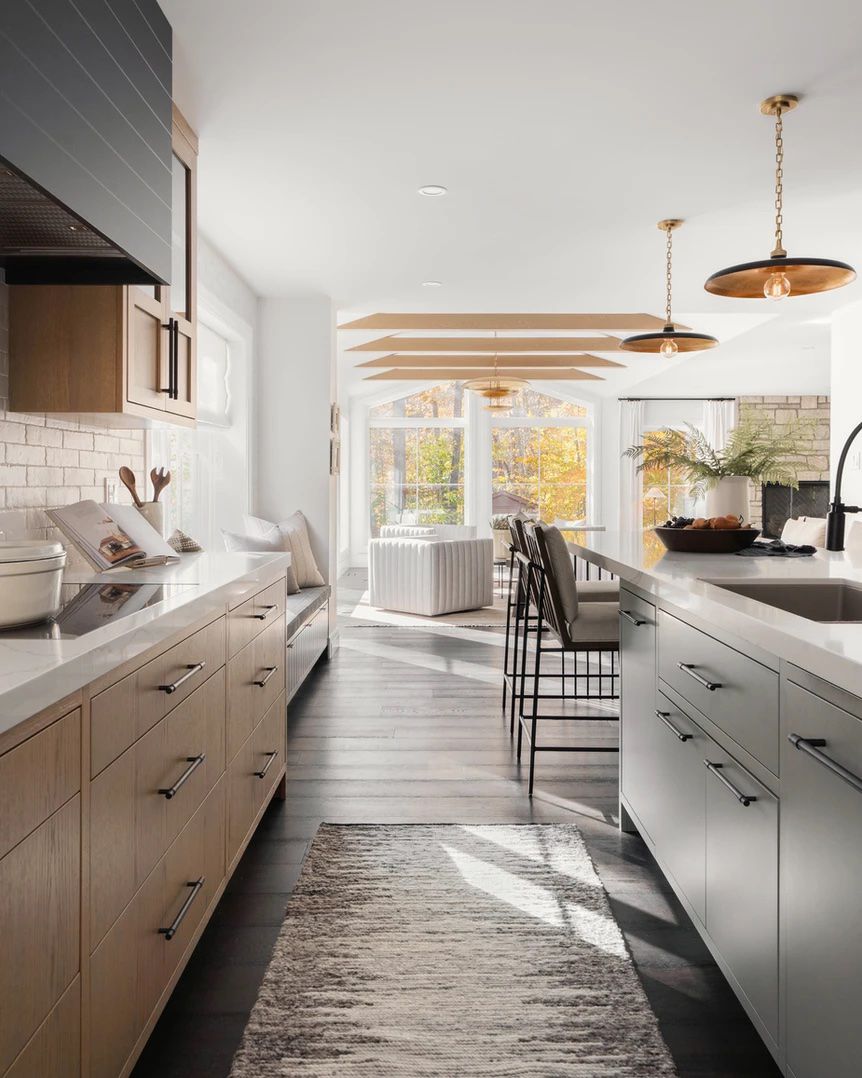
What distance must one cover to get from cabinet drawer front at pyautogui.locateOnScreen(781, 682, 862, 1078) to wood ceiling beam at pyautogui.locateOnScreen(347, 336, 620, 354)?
7.27 m

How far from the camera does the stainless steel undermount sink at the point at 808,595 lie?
2021mm

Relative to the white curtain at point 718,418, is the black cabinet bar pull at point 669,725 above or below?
below

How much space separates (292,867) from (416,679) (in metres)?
2.57

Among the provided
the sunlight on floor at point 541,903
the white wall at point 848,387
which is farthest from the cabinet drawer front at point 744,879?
the white wall at point 848,387

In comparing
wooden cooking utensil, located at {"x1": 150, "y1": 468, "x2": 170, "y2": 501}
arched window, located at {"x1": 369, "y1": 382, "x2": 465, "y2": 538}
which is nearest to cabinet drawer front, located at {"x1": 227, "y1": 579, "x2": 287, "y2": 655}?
wooden cooking utensil, located at {"x1": 150, "y1": 468, "x2": 170, "y2": 501}

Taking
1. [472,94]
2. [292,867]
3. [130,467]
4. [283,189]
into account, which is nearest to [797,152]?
[472,94]

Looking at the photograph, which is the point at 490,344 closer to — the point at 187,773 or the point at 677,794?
the point at 677,794

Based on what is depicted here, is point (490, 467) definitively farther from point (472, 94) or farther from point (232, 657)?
point (232, 657)

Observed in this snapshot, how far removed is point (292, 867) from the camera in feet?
8.11

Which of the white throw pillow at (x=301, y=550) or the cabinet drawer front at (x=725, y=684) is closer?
the cabinet drawer front at (x=725, y=684)

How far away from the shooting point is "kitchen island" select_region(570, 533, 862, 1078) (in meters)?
1.17

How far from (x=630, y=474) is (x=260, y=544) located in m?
8.25

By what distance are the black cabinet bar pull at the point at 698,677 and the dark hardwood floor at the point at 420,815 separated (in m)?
0.68

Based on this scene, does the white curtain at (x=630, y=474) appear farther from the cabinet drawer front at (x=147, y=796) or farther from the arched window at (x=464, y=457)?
the cabinet drawer front at (x=147, y=796)
